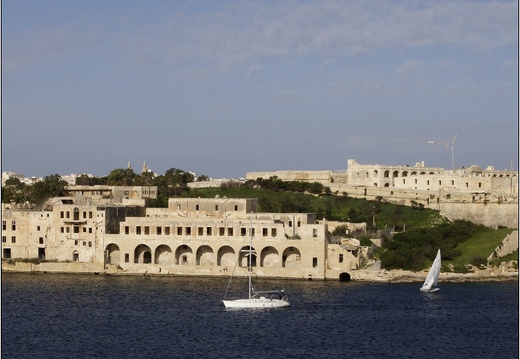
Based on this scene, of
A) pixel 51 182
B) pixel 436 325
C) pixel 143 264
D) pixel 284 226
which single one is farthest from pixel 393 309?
pixel 51 182

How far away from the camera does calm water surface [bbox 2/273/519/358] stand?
3912cm

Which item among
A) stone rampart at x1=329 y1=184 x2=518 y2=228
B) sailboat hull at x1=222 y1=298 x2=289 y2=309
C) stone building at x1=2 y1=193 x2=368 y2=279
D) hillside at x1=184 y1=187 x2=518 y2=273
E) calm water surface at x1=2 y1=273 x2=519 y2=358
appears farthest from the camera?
stone rampart at x1=329 y1=184 x2=518 y2=228

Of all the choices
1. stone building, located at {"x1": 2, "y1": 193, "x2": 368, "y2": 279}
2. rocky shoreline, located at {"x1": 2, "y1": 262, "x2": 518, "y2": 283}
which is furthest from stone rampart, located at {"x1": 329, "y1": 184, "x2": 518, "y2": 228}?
stone building, located at {"x1": 2, "y1": 193, "x2": 368, "y2": 279}

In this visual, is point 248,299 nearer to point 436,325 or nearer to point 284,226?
point 436,325

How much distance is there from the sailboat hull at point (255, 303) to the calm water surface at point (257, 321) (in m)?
0.58

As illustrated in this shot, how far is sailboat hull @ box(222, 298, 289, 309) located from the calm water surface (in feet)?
1.91

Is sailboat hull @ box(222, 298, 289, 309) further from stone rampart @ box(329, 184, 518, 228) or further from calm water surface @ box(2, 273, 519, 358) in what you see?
stone rampart @ box(329, 184, 518, 228)

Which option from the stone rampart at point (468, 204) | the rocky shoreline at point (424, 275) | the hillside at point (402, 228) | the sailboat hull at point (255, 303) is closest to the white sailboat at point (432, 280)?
the rocky shoreline at point (424, 275)

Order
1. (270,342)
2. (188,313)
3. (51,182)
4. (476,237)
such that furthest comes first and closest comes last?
(51,182) < (476,237) < (188,313) < (270,342)

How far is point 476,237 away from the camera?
70062 mm

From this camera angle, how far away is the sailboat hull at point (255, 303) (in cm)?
4988

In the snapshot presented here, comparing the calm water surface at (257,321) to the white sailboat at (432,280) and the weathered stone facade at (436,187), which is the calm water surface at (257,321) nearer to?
the white sailboat at (432,280)

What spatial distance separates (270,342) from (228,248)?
979 inches

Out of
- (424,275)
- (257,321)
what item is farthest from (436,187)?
(257,321)
